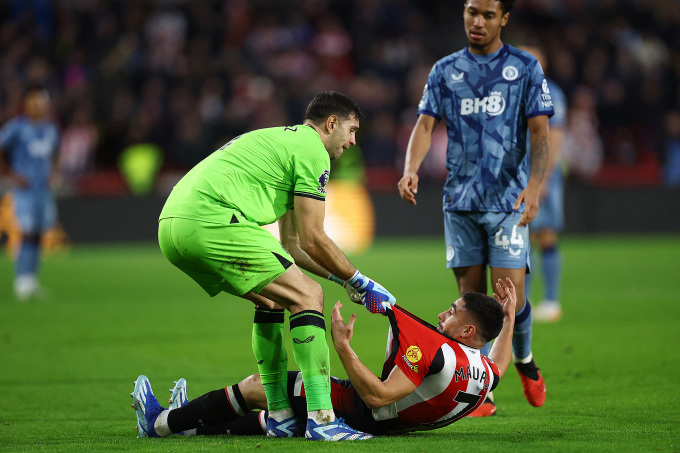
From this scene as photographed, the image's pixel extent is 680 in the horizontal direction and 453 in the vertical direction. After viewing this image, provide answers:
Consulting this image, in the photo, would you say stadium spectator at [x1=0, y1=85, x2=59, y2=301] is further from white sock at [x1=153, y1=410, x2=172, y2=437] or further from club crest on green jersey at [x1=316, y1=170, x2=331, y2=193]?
club crest on green jersey at [x1=316, y1=170, x2=331, y2=193]

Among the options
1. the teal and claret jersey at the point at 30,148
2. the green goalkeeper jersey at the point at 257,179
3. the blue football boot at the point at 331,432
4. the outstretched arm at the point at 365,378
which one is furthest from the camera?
the teal and claret jersey at the point at 30,148

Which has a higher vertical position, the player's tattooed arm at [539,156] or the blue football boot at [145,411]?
the player's tattooed arm at [539,156]

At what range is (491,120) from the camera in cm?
541

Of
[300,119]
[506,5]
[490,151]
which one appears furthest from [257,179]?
[300,119]

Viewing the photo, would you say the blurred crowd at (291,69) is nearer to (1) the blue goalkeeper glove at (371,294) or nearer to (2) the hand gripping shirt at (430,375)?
(1) the blue goalkeeper glove at (371,294)

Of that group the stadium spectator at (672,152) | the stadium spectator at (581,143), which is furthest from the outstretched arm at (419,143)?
the stadium spectator at (672,152)

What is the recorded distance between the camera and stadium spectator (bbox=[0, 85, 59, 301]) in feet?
38.4

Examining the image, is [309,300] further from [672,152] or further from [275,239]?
[672,152]

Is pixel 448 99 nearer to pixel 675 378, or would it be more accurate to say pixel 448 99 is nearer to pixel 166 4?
pixel 675 378

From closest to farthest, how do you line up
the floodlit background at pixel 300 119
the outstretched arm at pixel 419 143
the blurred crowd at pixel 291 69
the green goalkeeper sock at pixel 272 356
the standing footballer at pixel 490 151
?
the green goalkeeper sock at pixel 272 356, the standing footballer at pixel 490 151, the outstretched arm at pixel 419 143, the floodlit background at pixel 300 119, the blurred crowd at pixel 291 69

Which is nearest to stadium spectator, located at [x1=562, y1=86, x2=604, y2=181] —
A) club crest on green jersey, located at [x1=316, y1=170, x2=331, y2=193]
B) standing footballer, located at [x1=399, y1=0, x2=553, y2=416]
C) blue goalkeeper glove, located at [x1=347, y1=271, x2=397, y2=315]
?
standing footballer, located at [x1=399, y1=0, x2=553, y2=416]

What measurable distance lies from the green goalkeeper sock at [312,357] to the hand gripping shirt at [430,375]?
295 mm

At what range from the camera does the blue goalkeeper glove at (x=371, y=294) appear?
4.46m

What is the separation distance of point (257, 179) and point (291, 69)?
1612cm
